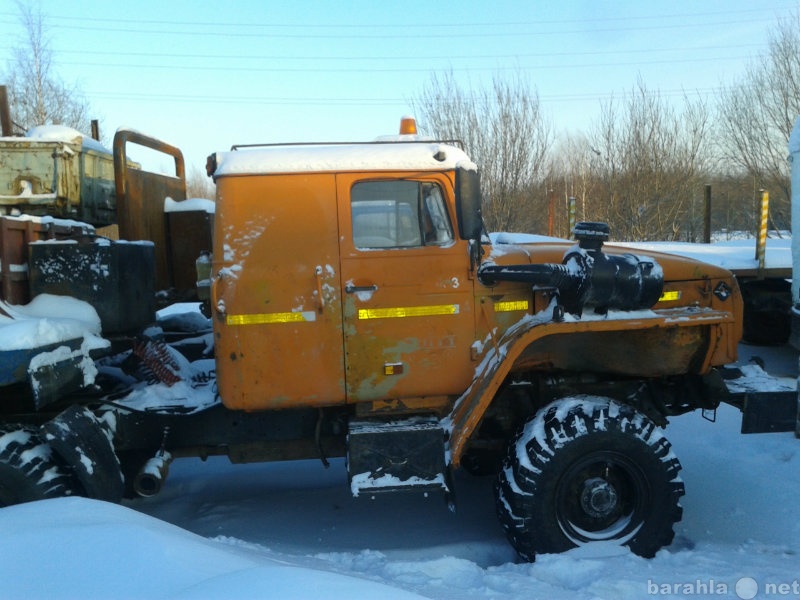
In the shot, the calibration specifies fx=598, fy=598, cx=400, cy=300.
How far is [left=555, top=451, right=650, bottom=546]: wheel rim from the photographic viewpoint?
3.57 m

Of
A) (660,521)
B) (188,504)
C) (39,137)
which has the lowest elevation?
(188,504)

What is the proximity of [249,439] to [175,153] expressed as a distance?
9.45 ft

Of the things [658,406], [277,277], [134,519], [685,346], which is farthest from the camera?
[658,406]

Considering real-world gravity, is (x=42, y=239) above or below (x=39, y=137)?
below

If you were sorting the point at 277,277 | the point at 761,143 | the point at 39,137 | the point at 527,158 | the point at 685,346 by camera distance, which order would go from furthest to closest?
the point at 761,143
the point at 527,158
the point at 39,137
the point at 685,346
the point at 277,277

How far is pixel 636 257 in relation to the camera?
3689mm

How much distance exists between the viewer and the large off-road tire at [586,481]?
3502 mm

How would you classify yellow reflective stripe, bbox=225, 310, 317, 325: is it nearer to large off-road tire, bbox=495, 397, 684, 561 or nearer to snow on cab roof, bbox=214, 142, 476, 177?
snow on cab roof, bbox=214, 142, 476, 177

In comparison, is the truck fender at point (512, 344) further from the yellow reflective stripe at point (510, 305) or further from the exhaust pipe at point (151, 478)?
the exhaust pipe at point (151, 478)

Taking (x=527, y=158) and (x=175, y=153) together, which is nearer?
(x=175, y=153)

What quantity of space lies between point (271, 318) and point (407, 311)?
81cm

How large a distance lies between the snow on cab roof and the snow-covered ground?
204 cm

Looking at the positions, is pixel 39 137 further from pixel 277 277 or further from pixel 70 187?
pixel 277 277

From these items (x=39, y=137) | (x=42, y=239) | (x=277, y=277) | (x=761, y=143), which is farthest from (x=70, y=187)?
(x=761, y=143)
